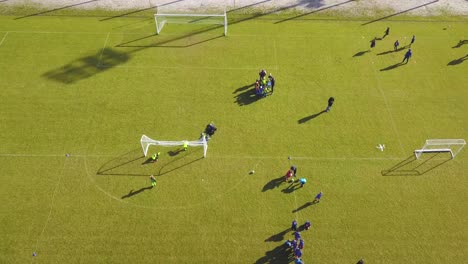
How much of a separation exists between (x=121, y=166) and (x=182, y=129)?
5.14m

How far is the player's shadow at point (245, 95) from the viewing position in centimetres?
2839

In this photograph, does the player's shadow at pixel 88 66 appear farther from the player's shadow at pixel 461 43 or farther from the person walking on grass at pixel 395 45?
the player's shadow at pixel 461 43

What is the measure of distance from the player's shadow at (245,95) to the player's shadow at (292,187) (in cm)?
819

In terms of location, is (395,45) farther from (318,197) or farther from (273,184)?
(273,184)

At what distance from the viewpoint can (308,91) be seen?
96.4 ft

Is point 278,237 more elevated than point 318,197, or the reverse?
point 318,197

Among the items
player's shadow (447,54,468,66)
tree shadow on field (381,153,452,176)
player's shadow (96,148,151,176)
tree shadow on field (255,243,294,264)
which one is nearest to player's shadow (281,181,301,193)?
tree shadow on field (255,243,294,264)

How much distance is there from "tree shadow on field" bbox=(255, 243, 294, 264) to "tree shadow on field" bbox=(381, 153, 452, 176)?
8.94 meters

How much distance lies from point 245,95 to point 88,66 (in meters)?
14.2

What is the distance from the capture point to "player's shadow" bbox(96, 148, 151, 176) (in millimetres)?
23406

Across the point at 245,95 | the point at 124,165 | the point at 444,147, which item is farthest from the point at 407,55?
the point at 124,165

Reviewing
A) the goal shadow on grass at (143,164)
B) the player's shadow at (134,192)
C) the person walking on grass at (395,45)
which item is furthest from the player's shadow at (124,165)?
the person walking on grass at (395,45)

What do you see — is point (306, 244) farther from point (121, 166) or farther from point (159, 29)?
point (159, 29)

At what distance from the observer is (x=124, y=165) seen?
938 inches
